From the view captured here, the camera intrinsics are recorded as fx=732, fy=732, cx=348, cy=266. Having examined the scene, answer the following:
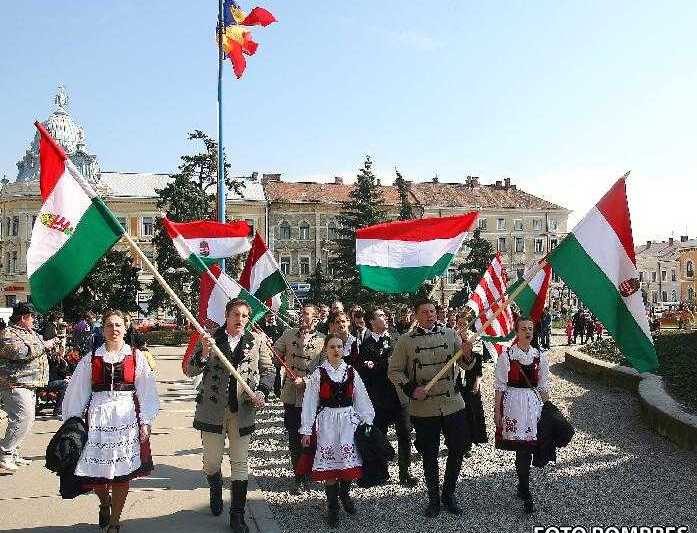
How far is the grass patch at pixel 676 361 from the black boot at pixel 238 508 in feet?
14.0

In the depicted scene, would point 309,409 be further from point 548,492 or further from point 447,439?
point 548,492

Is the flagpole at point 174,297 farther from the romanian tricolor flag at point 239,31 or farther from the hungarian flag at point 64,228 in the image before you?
the romanian tricolor flag at point 239,31

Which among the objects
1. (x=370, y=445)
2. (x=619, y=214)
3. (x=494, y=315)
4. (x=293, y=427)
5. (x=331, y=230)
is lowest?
(x=293, y=427)

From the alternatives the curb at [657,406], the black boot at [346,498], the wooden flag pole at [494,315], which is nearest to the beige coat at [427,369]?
the wooden flag pole at [494,315]

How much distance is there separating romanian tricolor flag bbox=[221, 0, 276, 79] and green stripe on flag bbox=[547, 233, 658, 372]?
618 inches

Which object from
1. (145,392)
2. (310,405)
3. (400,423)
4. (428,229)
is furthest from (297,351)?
(145,392)

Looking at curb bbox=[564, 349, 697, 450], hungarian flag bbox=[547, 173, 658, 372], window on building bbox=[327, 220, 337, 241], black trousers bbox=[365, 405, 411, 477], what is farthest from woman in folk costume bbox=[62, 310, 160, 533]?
window on building bbox=[327, 220, 337, 241]

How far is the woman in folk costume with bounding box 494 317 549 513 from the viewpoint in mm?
6625

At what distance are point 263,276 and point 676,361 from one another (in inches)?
384

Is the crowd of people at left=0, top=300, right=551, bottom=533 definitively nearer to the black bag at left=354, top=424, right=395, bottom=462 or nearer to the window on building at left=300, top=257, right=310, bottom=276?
the black bag at left=354, top=424, right=395, bottom=462

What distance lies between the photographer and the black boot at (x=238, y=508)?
6.05m

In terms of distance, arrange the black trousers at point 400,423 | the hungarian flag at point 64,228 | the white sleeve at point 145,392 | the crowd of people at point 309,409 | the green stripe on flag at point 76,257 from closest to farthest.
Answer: the crowd of people at point 309,409, the white sleeve at point 145,392, the green stripe on flag at point 76,257, the hungarian flag at point 64,228, the black trousers at point 400,423

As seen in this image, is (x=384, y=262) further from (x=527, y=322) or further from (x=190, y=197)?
(x=190, y=197)

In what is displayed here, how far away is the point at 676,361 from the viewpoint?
52.2ft
